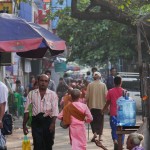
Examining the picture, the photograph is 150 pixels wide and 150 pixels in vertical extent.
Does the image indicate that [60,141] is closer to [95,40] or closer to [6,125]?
[6,125]

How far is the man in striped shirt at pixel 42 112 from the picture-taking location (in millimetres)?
10234

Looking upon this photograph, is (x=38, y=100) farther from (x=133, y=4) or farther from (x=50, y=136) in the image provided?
(x=133, y=4)

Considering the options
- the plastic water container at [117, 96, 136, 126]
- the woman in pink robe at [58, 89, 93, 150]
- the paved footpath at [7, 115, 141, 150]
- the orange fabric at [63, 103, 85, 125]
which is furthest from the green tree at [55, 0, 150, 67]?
the orange fabric at [63, 103, 85, 125]

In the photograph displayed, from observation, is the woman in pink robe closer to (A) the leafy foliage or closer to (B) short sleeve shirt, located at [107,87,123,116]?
(B) short sleeve shirt, located at [107,87,123,116]

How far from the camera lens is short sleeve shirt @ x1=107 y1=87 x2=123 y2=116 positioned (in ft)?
42.7

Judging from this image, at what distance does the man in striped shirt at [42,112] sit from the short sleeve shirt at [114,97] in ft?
9.77

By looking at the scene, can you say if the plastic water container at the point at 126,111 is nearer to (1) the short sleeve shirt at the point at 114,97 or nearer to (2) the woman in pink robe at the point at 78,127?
(2) the woman in pink robe at the point at 78,127

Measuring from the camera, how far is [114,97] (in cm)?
1305

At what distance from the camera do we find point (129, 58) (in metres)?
38.1

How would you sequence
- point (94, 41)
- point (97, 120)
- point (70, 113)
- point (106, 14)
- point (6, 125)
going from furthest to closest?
point (94, 41) < point (106, 14) < point (97, 120) < point (70, 113) < point (6, 125)

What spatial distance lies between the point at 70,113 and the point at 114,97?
2445 mm

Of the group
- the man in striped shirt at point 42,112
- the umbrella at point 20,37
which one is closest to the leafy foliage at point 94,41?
the man in striped shirt at point 42,112

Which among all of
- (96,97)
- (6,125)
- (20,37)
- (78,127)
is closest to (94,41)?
(96,97)

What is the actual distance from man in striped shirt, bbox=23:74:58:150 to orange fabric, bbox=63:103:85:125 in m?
0.52
